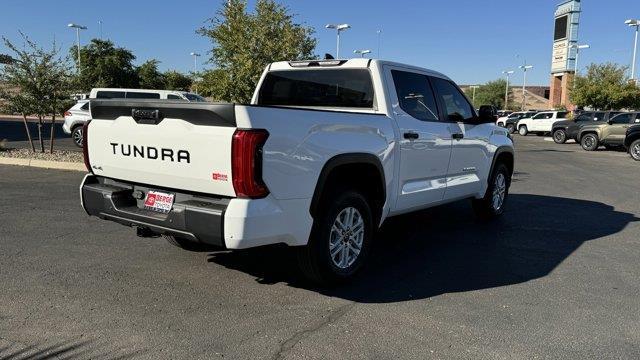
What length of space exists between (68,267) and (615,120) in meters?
22.3

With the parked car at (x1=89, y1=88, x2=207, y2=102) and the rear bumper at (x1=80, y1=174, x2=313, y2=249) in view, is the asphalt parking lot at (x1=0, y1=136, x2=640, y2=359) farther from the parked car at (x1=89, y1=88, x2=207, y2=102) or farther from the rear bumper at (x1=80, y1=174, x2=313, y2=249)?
the parked car at (x1=89, y1=88, x2=207, y2=102)

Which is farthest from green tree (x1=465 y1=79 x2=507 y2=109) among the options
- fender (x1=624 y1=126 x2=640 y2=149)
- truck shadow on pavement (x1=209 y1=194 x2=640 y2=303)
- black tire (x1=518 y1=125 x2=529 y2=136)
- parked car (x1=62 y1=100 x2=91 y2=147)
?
truck shadow on pavement (x1=209 y1=194 x2=640 y2=303)

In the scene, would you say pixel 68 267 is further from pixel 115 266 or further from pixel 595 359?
pixel 595 359

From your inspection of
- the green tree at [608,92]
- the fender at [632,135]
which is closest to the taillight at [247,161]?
the fender at [632,135]

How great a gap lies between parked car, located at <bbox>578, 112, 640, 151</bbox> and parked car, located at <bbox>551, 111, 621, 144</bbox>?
989 mm

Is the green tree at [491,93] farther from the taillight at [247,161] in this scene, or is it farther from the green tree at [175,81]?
the taillight at [247,161]

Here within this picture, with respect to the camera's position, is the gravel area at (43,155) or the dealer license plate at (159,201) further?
the gravel area at (43,155)

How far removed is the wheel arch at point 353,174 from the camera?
3.97 meters

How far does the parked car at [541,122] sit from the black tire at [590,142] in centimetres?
1170

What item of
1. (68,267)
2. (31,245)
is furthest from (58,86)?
(68,267)

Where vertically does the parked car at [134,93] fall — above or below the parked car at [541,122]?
above

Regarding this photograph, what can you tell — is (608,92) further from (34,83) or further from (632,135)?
(34,83)

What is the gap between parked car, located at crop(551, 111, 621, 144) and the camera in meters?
24.1

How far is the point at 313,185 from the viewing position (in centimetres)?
390
